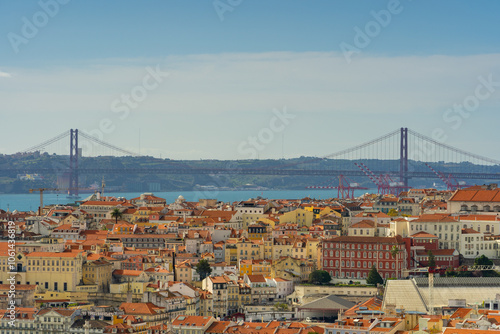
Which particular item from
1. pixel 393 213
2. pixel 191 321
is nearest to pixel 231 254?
pixel 393 213

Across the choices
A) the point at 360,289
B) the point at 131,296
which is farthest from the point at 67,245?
the point at 360,289

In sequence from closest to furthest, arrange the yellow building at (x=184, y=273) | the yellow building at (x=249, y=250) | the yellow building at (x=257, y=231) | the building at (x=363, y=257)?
the yellow building at (x=184, y=273), the building at (x=363, y=257), the yellow building at (x=249, y=250), the yellow building at (x=257, y=231)

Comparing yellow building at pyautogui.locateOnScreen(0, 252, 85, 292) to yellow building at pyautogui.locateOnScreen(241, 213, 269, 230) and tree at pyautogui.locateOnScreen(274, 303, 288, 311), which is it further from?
yellow building at pyautogui.locateOnScreen(241, 213, 269, 230)

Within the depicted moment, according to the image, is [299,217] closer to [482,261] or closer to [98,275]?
[482,261]

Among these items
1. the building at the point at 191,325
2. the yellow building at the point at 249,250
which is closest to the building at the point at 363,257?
the yellow building at the point at 249,250

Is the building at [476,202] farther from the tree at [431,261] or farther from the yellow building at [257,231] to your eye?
the tree at [431,261]

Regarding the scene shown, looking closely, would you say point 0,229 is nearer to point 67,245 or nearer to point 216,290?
point 67,245
